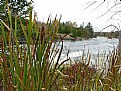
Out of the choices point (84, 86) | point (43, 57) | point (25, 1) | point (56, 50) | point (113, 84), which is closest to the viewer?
point (43, 57)

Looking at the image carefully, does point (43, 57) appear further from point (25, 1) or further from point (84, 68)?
point (25, 1)

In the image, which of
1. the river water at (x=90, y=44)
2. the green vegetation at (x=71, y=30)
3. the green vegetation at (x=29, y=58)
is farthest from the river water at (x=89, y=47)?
the green vegetation at (x=29, y=58)

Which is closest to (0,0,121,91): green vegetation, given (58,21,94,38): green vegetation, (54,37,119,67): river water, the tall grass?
the tall grass

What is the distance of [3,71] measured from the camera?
1.05m

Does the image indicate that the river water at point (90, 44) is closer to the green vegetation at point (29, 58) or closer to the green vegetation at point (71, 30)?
the green vegetation at point (71, 30)

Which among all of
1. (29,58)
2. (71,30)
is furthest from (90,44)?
(29,58)

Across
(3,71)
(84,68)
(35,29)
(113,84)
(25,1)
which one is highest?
(25,1)

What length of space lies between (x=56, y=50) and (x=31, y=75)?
7.0 inches

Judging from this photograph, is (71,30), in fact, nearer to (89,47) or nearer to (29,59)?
(29,59)

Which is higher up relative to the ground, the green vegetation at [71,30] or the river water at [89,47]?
the green vegetation at [71,30]

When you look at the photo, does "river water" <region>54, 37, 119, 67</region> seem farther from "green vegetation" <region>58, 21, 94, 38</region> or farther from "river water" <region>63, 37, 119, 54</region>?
"green vegetation" <region>58, 21, 94, 38</region>

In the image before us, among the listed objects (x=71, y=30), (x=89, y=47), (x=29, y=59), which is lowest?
(x=89, y=47)

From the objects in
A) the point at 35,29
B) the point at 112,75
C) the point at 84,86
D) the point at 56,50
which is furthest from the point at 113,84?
the point at 35,29

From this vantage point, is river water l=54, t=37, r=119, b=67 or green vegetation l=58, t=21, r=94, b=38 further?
river water l=54, t=37, r=119, b=67
